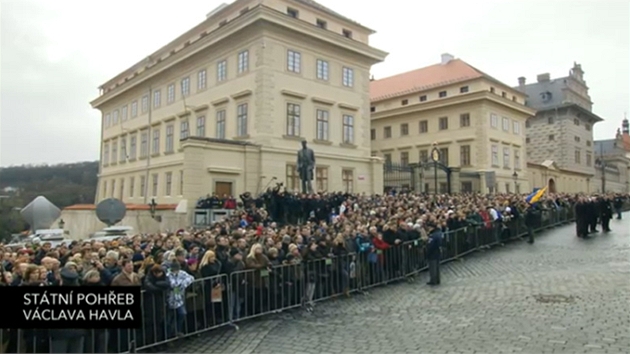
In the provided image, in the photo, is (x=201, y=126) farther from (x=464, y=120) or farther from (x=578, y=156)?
(x=578, y=156)

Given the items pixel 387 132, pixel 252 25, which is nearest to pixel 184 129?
pixel 252 25

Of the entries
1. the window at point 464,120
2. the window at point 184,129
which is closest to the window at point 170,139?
the window at point 184,129

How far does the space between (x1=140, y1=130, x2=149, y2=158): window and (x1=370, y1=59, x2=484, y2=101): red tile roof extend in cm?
2598

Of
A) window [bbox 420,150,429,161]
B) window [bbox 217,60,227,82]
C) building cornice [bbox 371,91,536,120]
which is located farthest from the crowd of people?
window [bbox 420,150,429,161]

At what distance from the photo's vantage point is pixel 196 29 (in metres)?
41.1

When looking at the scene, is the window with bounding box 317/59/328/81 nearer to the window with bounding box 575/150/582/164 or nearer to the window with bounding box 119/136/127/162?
the window with bounding box 119/136/127/162

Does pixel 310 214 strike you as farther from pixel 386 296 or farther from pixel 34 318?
pixel 34 318

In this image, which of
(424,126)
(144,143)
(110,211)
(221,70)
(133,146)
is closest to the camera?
(110,211)

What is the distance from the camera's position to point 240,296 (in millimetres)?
9852

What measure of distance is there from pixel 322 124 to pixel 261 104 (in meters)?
5.45

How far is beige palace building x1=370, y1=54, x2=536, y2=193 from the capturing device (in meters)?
49.0

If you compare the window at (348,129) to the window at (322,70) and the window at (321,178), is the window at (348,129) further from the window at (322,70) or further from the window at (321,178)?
the window at (322,70)

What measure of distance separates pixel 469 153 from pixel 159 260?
45332 mm

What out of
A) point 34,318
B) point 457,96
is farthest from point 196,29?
point 34,318
